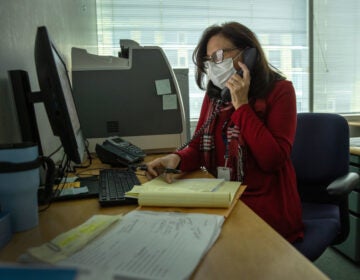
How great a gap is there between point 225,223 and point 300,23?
312cm

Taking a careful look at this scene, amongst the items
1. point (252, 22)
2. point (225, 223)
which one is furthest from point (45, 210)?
point (252, 22)

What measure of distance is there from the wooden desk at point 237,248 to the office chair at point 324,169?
626 mm

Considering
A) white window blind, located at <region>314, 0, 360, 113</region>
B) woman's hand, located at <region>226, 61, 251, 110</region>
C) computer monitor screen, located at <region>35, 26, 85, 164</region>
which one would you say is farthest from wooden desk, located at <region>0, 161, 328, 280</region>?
white window blind, located at <region>314, 0, 360, 113</region>

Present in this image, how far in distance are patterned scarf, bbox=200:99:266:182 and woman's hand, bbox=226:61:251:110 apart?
56mm

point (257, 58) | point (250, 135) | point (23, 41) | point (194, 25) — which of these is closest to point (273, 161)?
point (250, 135)

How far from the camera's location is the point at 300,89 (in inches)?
131

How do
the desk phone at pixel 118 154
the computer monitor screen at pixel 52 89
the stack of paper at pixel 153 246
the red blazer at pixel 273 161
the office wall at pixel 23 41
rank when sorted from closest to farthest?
the stack of paper at pixel 153 246 < the computer monitor screen at pixel 52 89 < the office wall at pixel 23 41 < the red blazer at pixel 273 161 < the desk phone at pixel 118 154

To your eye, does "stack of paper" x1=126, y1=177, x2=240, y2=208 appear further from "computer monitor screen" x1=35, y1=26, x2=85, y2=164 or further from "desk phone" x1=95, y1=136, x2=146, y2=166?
"desk phone" x1=95, y1=136, x2=146, y2=166

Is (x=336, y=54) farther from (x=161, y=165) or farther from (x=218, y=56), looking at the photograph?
(x=161, y=165)

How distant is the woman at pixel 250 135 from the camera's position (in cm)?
111

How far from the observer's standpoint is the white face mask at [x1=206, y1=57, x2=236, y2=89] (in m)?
1.30

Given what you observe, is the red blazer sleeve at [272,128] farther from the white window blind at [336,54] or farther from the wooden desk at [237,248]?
the white window blind at [336,54]

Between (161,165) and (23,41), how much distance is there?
26.2 inches

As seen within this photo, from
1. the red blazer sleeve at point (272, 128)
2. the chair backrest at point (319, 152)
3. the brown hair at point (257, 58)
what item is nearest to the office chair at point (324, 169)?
the chair backrest at point (319, 152)
